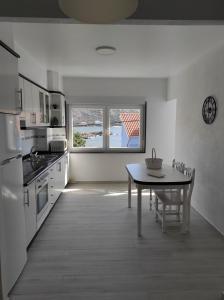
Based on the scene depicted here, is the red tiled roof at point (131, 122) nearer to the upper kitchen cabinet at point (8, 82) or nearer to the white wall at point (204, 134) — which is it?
the white wall at point (204, 134)

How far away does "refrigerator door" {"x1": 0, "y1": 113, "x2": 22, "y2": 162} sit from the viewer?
1.93 meters

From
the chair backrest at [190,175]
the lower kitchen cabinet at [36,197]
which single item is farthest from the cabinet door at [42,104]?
the chair backrest at [190,175]

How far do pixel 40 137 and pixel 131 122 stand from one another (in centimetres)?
232

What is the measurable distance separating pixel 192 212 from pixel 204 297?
207cm

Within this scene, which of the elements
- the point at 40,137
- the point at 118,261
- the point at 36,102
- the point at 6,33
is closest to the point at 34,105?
the point at 36,102

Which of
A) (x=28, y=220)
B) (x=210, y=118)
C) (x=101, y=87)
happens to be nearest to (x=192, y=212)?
(x=210, y=118)

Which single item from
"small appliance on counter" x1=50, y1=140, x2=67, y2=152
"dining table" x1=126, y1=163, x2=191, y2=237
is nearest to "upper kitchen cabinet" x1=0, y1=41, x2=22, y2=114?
"dining table" x1=126, y1=163, x2=191, y2=237

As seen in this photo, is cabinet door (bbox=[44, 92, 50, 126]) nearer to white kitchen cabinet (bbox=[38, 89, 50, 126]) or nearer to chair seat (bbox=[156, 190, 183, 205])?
white kitchen cabinet (bbox=[38, 89, 50, 126])

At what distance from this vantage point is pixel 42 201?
3.40m

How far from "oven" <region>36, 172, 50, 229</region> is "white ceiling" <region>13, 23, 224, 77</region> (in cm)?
181

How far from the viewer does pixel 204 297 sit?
2092 millimetres

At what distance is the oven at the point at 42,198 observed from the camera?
3154 millimetres

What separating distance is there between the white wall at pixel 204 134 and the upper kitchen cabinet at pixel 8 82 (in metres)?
2.58

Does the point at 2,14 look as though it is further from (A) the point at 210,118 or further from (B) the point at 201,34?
(A) the point at 210,118
